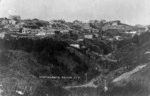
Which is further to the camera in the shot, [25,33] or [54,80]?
[25,33]

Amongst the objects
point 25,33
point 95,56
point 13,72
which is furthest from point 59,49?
point 25,33

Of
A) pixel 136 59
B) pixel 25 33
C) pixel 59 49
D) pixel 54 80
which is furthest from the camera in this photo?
pixel 25 33

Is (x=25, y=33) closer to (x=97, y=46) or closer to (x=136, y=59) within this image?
(x=97, y=46)

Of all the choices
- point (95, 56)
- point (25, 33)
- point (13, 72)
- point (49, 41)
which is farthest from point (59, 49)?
point (25, 33)

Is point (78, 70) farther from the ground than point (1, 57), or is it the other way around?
point (1, 57)

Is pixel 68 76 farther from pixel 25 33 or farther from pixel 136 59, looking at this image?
pixel 25 33

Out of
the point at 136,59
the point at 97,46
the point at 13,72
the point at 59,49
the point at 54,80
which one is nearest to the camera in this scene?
the point at 13,72

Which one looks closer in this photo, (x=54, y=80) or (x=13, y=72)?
(x=13, y=72)

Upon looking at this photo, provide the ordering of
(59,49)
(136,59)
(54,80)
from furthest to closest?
1. (59,49)
2. (136,59)
3. (54,80)

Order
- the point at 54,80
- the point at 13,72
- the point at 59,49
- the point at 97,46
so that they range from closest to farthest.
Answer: the point at 13,72 → the point at 54,80 → the point at 59,49 → the point at 97,46
